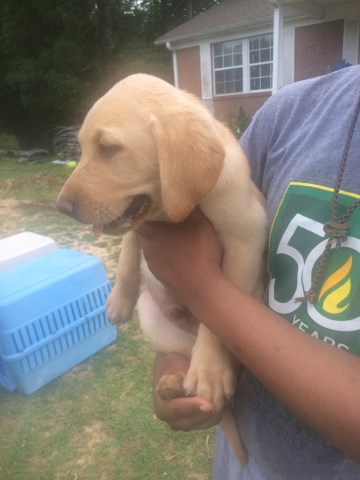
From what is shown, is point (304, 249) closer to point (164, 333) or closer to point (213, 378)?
point (213, 378)

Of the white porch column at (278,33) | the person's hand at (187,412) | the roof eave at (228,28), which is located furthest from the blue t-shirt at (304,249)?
the roof eave at (228,28)

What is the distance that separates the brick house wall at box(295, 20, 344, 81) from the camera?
11.1 m

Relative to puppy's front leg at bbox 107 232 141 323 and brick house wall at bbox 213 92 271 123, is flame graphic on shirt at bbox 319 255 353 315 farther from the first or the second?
brick house wall at bbox 213 92 271 123

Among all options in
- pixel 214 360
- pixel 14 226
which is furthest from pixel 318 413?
pixel 14 226

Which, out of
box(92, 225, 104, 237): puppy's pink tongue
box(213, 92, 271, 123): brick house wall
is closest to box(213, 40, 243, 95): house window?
box(213, 92, 271, 123): brick house wall

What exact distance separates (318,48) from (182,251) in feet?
38.9

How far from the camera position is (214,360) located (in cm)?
137

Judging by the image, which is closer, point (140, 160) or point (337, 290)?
point (337, 290)

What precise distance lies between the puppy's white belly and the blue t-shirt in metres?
0.33

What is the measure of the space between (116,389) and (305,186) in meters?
2.46

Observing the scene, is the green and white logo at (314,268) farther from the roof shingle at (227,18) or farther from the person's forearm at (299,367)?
the roof shingle at (227,18)

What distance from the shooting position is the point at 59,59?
1778 cm

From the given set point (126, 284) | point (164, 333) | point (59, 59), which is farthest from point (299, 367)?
point (59, 59)

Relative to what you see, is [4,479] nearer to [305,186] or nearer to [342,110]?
[305,186]
